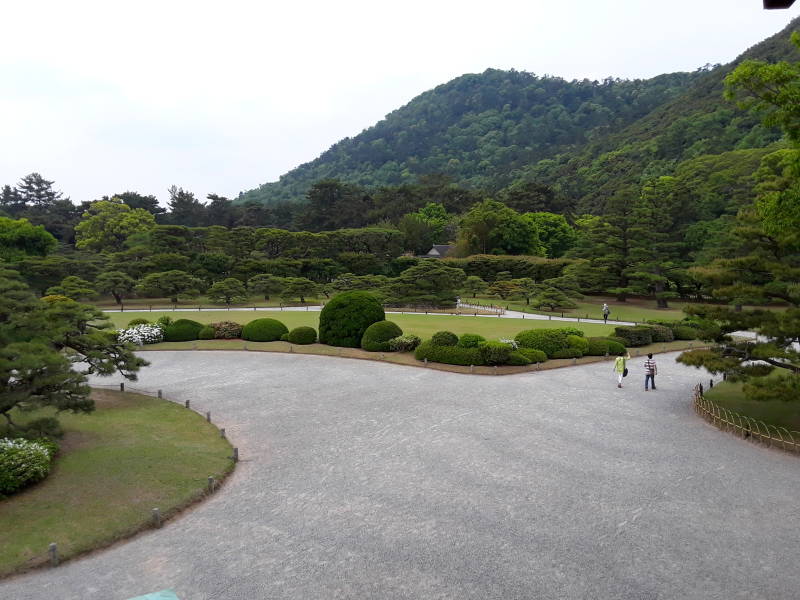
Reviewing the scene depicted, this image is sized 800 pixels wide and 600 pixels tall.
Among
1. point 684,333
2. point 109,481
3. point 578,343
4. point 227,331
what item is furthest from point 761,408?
point 227,331

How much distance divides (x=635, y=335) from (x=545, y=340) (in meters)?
6.11

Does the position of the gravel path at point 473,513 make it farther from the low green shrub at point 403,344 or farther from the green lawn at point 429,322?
the green lawn at point 429,322

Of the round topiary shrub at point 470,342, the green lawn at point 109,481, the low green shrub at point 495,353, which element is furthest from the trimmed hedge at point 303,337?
the green lawn at point 109,481

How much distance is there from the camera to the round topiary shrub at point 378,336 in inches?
931

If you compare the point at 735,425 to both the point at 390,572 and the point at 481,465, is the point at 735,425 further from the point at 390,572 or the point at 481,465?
the point at 390,572

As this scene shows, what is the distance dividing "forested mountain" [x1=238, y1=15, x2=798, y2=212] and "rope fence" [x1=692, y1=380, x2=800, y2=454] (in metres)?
65.8

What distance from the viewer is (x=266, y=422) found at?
47.0 ft

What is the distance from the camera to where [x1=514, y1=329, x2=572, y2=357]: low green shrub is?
72.3 feet

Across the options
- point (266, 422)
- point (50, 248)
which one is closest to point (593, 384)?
point (266, 422)

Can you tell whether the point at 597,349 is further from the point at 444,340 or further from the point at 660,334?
the point at 444,340

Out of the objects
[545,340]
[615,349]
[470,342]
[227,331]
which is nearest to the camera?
[470,342]

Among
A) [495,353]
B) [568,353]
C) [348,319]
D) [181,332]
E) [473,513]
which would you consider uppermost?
[348,319]

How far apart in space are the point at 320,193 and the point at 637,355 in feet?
232

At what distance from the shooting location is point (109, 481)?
33.4ft
